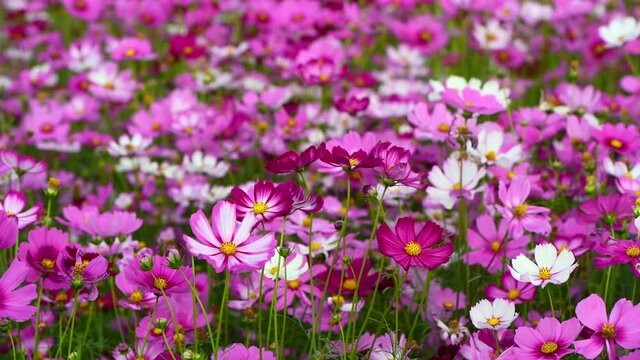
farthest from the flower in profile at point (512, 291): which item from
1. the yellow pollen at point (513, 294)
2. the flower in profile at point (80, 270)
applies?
the flower in profile at point (80, 270)

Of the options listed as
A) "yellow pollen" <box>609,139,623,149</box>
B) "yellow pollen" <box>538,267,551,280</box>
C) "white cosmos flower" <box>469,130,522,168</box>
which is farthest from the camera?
"yellow pollen" <box>609,139,623,149</box>

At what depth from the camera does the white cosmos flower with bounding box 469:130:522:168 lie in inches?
79.0

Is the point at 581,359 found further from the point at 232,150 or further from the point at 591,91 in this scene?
the point at 232,150

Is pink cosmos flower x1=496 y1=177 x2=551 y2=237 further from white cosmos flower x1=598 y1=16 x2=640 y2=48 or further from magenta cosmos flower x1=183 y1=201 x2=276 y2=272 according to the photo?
white cosmos flower x1=598 y1=16 x2=640 y2=48

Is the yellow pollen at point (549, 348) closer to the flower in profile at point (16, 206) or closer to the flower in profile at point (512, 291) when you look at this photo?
the flower in profile at point (512, 291)

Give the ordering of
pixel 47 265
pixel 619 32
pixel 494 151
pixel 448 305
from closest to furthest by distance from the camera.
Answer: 1. pixel 47 265
2. pixel 448 305
3. pixel 494 151
4. pixel 619 32

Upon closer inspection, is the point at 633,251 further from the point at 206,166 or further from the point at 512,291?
the point at 206,166

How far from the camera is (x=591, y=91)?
255cm

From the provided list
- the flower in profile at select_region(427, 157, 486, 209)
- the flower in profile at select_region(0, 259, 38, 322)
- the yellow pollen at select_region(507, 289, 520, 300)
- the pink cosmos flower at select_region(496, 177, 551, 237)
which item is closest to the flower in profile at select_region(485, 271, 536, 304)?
the yellow pollen at select_region(507, 289, 520, 300)

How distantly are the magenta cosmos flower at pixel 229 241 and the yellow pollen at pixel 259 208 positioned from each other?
0.02m

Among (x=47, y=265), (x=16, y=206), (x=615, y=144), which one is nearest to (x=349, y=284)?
(x=47, y=265)

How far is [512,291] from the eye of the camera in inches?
67.2

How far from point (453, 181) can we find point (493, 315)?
51 cm

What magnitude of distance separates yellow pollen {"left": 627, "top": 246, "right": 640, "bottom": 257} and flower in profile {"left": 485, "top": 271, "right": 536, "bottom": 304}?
0.25 m
